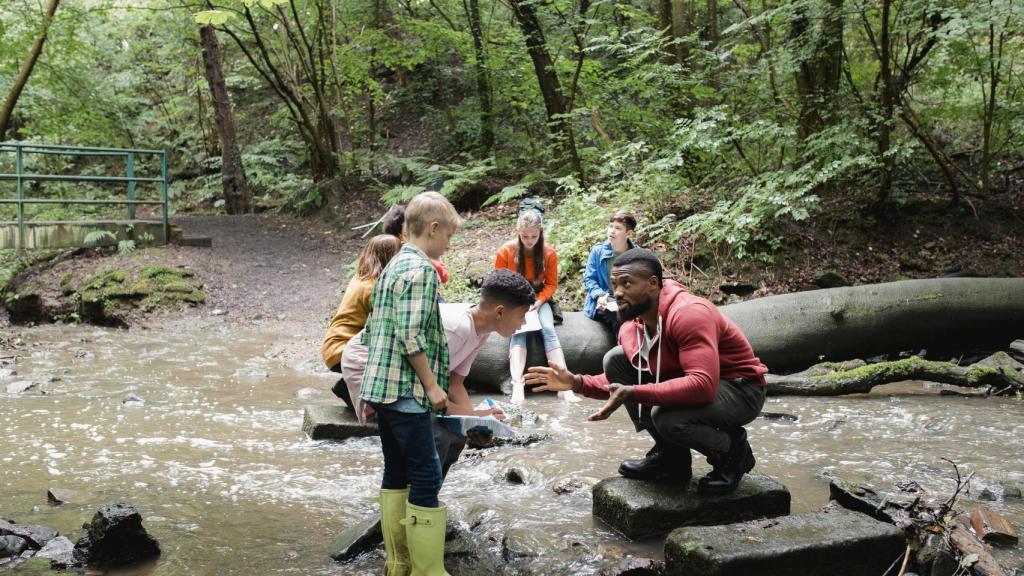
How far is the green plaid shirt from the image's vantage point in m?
3.03

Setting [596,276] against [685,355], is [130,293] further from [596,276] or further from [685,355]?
[685,355]

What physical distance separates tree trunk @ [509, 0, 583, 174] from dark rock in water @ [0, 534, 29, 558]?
1008 cm

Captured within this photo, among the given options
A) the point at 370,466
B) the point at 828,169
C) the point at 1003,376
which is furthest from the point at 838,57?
the point at 370,466

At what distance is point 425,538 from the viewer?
311 centimetres

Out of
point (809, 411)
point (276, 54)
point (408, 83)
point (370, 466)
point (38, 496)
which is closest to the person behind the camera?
A: point (38, 496)

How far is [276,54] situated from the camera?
18344mm

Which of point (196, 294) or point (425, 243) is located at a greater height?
point (425, 243)

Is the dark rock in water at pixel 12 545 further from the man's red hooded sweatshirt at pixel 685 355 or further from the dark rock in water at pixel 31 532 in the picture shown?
the man's red hooded sweatshirt at pixel 685 355

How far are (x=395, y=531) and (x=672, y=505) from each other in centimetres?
143

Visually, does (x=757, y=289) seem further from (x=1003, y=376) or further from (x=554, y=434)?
(x=554, y=434)

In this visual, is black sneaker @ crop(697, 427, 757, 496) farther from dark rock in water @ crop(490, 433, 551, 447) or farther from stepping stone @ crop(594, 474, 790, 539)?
dark rock in water @ crop(490, 433, 551, 447)

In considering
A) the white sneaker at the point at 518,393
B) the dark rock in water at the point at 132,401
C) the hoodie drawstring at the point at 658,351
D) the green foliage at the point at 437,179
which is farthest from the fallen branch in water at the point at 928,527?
the green foliage at the point at 437,179

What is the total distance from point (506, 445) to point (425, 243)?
2.56m

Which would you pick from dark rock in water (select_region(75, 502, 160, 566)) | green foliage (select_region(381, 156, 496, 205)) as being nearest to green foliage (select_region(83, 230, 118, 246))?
green foliage (select_region(381, 156, 496, 205))
